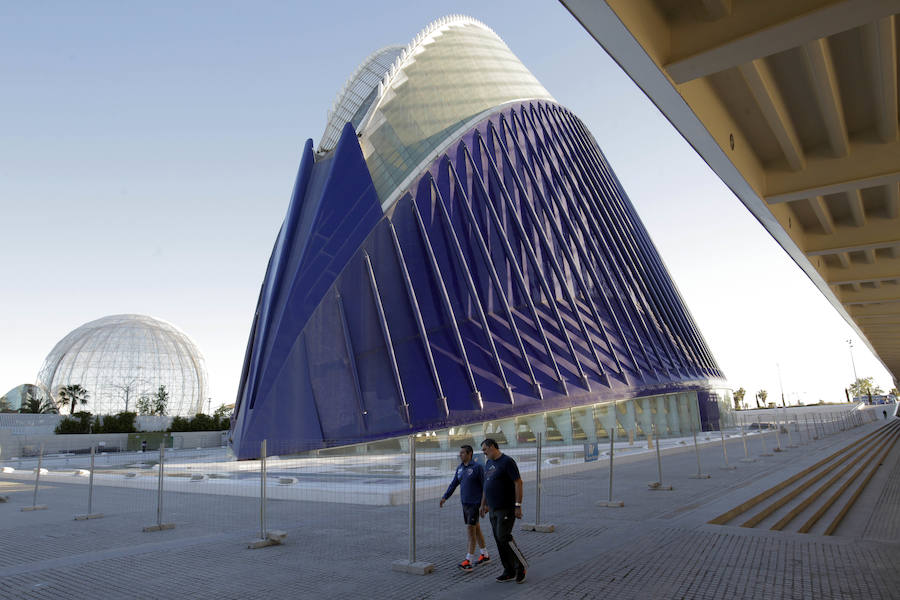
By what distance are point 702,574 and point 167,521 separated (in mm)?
10633

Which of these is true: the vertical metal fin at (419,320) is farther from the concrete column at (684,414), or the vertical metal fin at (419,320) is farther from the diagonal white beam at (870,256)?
the concrete column at (684,414)

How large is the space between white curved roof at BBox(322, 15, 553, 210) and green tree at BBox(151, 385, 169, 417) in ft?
207

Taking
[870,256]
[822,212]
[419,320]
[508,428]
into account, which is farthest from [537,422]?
[822,212]

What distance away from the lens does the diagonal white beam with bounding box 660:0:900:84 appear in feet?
13.8

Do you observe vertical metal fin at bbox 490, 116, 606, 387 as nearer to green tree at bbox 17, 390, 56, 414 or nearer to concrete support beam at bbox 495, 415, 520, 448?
concrete support beam at bbox 495, 415, 520, 448

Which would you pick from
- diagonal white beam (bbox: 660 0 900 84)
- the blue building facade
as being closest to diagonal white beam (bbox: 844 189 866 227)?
diagonal white beam (bbox: 660 0 900 84)

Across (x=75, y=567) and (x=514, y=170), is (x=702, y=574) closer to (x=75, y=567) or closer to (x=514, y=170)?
(x=75, y=567)

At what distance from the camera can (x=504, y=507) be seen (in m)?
7.05

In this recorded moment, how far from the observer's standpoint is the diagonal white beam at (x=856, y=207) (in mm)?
8750

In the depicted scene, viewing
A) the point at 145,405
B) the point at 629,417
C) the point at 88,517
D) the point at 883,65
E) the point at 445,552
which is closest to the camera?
the point at 883,65

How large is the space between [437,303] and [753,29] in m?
21.5

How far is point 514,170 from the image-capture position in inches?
1249

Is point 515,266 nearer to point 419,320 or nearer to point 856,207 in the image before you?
point 419,320

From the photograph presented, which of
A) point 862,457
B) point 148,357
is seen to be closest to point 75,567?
point 862,457
